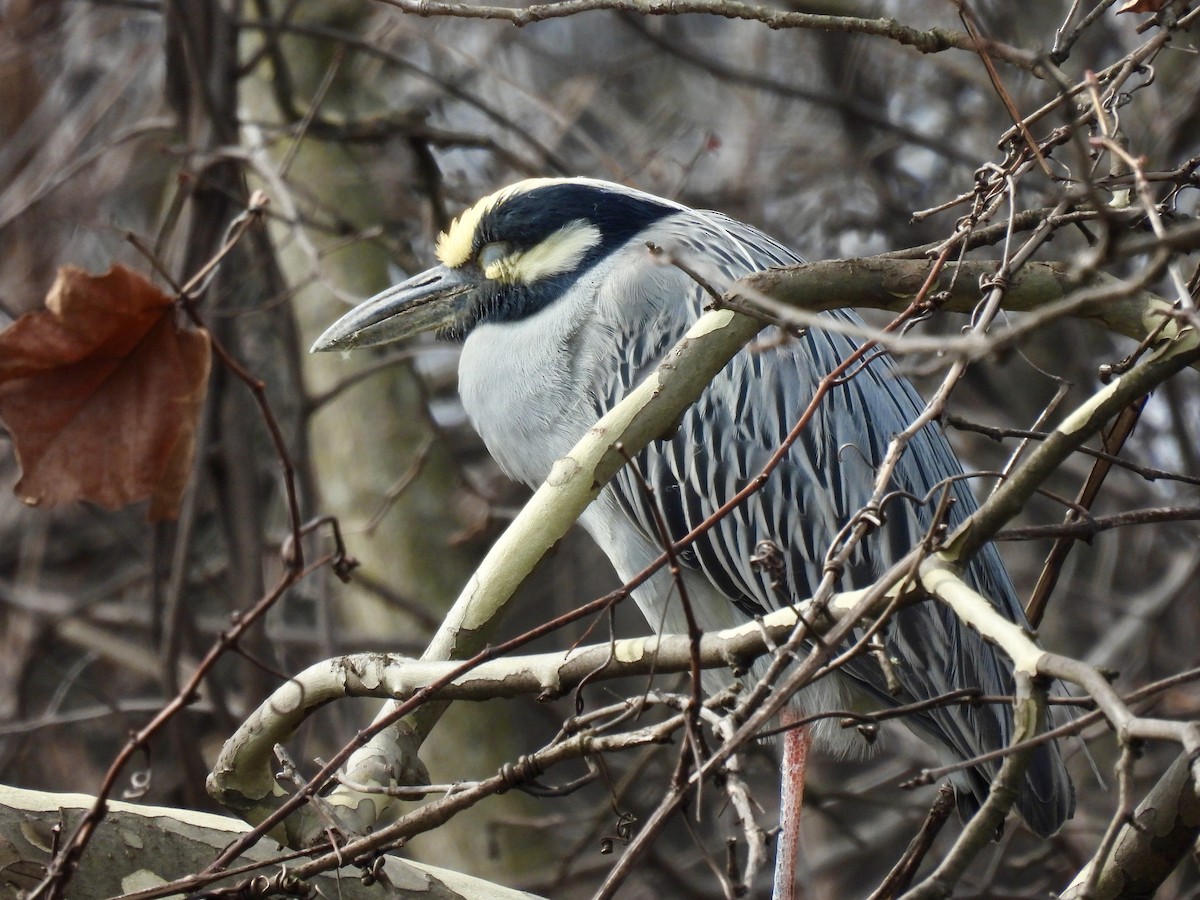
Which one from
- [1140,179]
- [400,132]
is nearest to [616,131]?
[400,132]

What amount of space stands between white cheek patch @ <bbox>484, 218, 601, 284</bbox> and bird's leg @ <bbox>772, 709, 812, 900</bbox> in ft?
3.91

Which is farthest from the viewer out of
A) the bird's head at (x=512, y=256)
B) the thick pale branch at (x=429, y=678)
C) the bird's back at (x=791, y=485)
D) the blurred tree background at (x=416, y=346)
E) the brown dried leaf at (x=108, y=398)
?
the blurred tree background at (x=416, y=346)

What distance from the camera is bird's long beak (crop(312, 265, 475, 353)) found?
3223 mm

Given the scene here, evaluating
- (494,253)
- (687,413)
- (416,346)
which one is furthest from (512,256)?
(416,346)

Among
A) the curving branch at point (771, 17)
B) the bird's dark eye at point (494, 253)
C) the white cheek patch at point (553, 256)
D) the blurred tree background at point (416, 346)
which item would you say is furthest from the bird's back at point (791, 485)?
the curving branch at point (771, 17)

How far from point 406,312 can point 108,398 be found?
1.44 metres

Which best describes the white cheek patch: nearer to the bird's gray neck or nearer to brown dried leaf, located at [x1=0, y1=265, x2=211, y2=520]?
the bird's gray neck

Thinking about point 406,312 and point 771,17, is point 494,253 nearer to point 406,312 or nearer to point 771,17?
point 406,312

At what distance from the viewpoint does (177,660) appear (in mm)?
3545

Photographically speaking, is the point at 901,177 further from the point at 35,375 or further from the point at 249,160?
the point at 35,375

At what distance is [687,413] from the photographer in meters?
3.10

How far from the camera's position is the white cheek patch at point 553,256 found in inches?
130

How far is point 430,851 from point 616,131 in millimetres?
2922

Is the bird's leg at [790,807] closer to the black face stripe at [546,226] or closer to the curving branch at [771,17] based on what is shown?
the black face stripe at [546,226]
